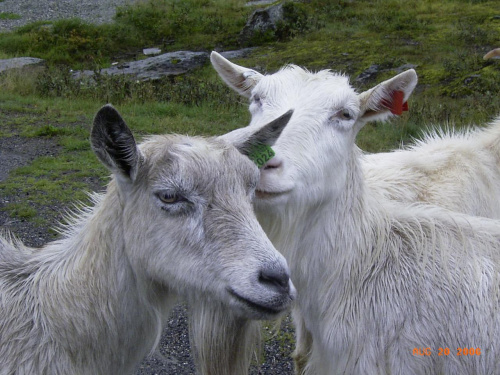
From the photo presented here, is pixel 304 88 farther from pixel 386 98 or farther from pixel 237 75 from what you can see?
pixel 237 75

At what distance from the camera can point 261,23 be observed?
23.4 metres

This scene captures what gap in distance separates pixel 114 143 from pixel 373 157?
3385mm

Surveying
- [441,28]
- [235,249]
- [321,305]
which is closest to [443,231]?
[321,305]

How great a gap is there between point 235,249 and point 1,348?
1346mm

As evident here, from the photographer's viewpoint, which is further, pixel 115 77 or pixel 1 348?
pixel 115 77

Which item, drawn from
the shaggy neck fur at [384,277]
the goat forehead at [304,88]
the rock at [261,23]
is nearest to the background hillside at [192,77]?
the rock at [261,23]

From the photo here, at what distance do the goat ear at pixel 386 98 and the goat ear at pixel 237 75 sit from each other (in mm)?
898

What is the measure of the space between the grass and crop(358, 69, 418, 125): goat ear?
455 centimetres

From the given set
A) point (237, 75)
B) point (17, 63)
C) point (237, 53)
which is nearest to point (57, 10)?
point (17, 63)

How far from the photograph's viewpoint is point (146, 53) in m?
22.3

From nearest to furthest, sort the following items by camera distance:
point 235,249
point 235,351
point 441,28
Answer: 1. point 235,249
2. point 235,351
3. point 441,28

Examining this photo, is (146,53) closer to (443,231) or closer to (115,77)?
(115,77)

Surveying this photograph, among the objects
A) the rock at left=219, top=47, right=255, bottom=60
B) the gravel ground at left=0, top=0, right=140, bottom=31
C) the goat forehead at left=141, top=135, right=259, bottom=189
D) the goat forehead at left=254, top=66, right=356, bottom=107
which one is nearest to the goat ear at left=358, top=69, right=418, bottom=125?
the goat forehead at left=254, top=66, right=356, bottom=107
